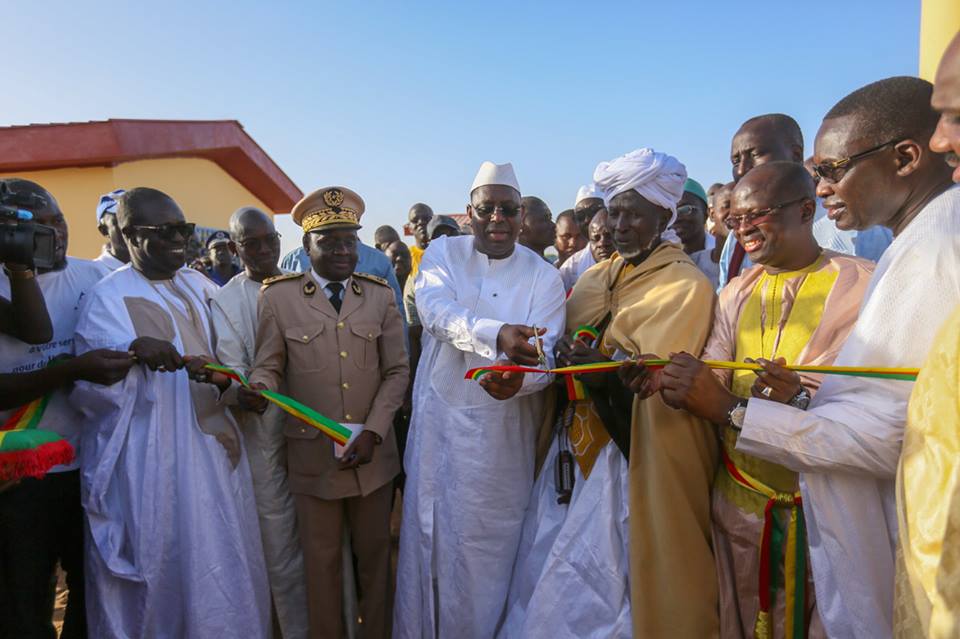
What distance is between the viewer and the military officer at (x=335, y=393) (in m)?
3.45

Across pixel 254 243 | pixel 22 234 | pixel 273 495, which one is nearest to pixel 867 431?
pixel 273 495

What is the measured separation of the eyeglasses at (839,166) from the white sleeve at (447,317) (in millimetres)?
1618

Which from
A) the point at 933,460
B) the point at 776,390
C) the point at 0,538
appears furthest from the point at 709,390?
the point at 0,538

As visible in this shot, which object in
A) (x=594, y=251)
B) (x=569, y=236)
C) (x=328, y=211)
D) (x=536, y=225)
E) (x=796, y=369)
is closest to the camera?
(x=796, y=369)

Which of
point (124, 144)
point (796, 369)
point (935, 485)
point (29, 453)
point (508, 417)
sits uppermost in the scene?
point (124, 144)

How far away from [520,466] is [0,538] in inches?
103

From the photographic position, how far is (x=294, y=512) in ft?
12.0

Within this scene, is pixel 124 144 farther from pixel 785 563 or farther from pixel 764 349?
pixel 785 563

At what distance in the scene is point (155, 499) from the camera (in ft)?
10.1

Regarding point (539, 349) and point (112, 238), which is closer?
point (539, 349)

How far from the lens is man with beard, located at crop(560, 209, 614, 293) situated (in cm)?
502

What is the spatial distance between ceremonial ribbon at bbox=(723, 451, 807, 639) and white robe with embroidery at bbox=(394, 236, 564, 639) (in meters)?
1.25

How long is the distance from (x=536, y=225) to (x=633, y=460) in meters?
4.00

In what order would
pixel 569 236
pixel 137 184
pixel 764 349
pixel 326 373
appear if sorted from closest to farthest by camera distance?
pixel 764 349 → pixel 326 373 → pixel 569 236 → pixel 137 184
